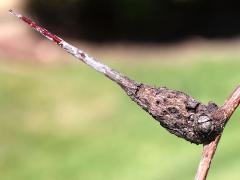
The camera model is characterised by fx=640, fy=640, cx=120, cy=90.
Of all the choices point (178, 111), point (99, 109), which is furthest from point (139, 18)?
point (178, 111)

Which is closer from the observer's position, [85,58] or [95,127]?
[85,58]

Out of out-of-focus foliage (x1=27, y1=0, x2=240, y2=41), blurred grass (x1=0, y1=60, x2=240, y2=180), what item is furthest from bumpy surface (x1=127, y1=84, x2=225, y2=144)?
out-of-focus foliage (x1=27, y1=0, x2=240, y2=41)

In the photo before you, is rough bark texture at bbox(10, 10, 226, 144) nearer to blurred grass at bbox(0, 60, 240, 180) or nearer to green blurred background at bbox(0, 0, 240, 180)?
green blurred background at bbox(0, 0, 240, 180)

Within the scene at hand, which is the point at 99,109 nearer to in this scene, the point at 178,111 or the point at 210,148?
the point at 178,111

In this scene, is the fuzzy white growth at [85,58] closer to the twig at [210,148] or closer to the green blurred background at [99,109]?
the twig at [210,148]

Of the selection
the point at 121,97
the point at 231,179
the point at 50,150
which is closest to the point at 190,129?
the point at 231,179

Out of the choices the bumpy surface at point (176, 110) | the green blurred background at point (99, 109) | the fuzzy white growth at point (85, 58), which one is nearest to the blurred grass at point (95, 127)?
the green blurred background at point (99, 109)

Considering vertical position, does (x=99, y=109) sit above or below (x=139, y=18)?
below
